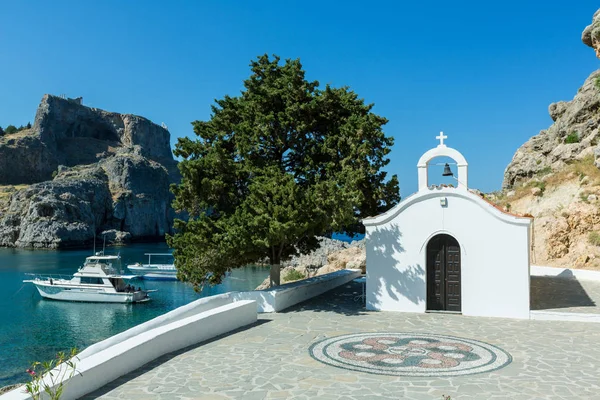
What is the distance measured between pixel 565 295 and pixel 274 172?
442 inches

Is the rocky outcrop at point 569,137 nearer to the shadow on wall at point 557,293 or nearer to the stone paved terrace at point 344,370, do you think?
the shadow on wall at point 557,293

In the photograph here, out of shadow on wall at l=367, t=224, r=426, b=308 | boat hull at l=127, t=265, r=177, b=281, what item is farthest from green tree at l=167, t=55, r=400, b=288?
boat hull at l=127, t=265, r=177, b=281

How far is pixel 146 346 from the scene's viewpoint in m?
8.73

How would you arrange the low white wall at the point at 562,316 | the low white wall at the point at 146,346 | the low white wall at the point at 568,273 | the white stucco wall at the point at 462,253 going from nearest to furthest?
1. the low white wall at the point at 146,346
2. the low white wall at the point at 562,316
3. the white stucco wall at the point at 462,253
4. the low white wall at the point at 568,273

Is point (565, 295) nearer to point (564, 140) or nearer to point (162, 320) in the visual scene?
point (162, 320)

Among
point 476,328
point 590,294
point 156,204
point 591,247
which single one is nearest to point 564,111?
point 591,247

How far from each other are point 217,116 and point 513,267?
35.6 ft

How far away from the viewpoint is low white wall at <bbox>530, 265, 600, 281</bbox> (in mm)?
21531

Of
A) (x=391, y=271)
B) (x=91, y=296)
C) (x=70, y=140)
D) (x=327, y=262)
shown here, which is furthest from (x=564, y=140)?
(x=70, y=140)

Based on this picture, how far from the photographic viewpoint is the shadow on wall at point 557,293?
14977mm

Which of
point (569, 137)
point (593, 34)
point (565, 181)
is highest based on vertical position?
point (593, 34)

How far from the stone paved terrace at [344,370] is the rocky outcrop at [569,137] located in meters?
22.1

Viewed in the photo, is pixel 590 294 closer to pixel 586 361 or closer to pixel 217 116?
pixel 586 361

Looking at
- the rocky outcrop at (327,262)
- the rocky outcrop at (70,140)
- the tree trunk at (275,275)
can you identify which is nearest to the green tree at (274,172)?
the tree trunk at (275,275)
